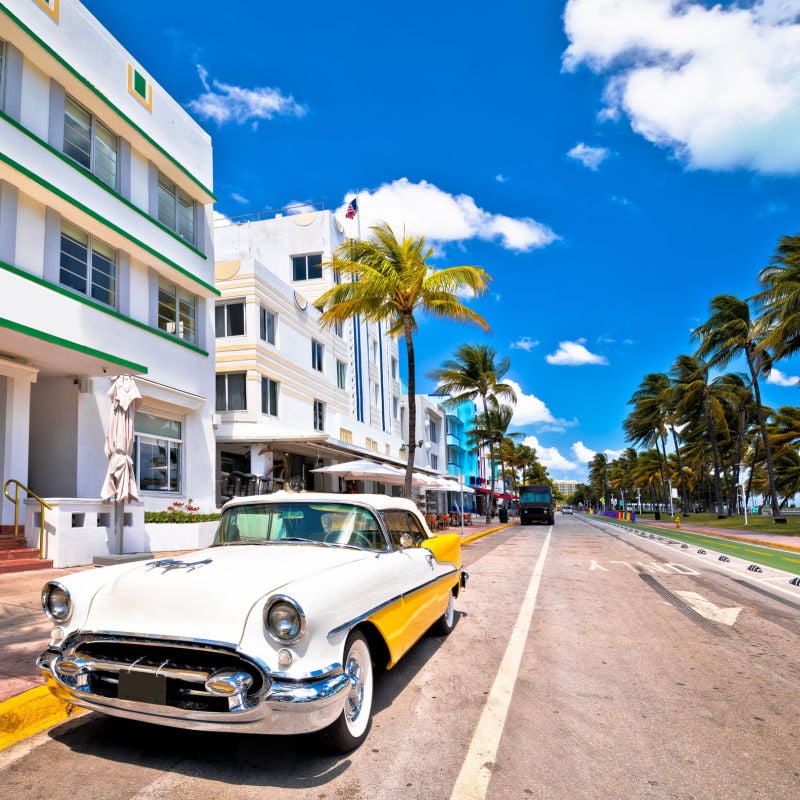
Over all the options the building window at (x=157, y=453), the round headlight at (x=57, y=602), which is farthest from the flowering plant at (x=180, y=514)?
the round headlight at (x=57, y=602)

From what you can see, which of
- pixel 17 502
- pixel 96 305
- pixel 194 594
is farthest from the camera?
pixel 96 305

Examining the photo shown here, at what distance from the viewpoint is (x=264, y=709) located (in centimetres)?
295

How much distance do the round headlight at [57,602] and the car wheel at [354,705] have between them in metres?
1.66

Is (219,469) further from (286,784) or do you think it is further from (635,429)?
(635,429)

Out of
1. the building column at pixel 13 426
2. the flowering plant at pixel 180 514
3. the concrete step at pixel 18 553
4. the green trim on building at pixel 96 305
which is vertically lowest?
the concrete step at pixel 18 553

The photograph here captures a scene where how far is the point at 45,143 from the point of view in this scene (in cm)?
1186

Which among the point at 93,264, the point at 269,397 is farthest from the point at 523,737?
the point at 269,397

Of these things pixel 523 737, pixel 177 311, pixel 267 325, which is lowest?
pixel 523 737

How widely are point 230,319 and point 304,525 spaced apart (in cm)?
1802

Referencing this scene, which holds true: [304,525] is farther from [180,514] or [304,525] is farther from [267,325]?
[267,325]

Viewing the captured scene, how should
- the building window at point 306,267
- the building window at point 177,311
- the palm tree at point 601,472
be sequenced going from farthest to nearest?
the palm tree at point 601,472 < the building window at point 306,267 < the building window at point 177,311

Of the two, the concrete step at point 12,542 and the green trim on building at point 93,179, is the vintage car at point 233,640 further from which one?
the green trim on building at point 93,179

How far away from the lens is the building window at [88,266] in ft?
41.9

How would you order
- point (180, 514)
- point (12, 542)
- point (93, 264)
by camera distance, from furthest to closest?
point (180, 514), point (93, 264), point (12, 542)
